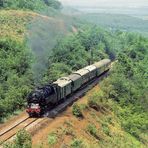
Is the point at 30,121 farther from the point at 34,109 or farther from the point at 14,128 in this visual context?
the point at 14,128

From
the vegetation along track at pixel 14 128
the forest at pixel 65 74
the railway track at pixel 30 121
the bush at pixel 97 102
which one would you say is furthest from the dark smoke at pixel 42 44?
the vegetation along track at pixel 14 128

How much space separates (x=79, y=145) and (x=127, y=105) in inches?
1143

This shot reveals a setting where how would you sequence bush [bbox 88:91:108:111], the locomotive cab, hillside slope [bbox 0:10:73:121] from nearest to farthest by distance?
1. the locomotive cab
2. hillside slope [bbox 0:10:73:121]
3. bush [bbox 88:91:108:111]

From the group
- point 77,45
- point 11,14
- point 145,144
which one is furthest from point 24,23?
point 145,144

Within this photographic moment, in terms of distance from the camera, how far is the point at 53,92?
47.4 meters

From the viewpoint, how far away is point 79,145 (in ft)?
117

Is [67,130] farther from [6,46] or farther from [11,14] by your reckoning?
[11,14]

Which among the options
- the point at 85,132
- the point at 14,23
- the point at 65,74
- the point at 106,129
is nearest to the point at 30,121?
the point at 85,132

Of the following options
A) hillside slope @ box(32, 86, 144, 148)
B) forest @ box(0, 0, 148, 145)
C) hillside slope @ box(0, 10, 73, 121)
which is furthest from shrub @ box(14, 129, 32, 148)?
hillside slope @ box(0, 10, 73, 121)

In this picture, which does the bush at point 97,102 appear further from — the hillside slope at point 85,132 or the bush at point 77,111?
the bush at point 77,111

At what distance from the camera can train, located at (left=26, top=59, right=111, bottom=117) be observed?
44.5 meters

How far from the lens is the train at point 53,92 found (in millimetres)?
44531

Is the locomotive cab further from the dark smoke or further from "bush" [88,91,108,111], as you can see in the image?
the dark smoke

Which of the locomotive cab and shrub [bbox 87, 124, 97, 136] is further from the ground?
the locomotive cab
